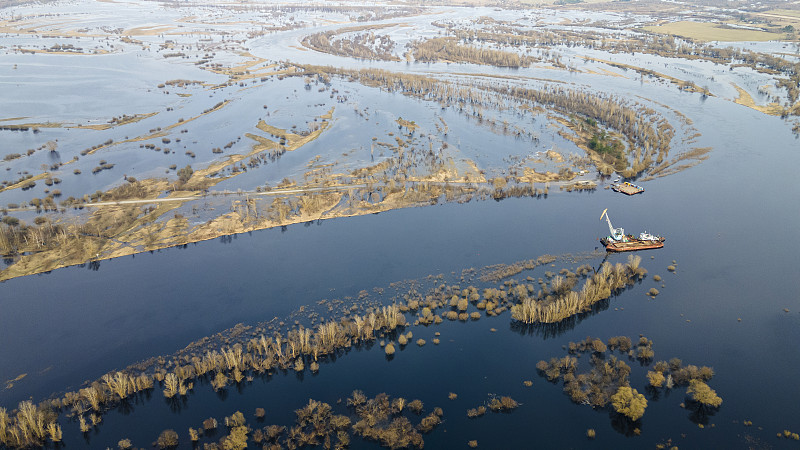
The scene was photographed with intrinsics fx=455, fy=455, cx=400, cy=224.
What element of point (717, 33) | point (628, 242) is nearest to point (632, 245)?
point (628, 242)

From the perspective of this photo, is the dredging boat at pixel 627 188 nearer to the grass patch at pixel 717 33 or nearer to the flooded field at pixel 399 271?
the flooded field at pixel 399 271

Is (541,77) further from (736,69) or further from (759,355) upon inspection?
(759,355)

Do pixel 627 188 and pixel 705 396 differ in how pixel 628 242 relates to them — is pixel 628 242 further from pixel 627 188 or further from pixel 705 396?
pixel 705 396

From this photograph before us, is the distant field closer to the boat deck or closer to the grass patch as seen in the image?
the grass patch

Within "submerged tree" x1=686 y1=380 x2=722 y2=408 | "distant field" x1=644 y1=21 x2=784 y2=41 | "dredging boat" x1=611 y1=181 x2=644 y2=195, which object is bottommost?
"submerged tree" x1=686 y1=380 x2=722 y2=408

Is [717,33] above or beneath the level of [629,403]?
above

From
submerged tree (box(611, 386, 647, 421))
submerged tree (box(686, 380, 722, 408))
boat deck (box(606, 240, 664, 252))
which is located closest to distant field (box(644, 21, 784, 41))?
boat deck (box(606, 240, 664, 252))
